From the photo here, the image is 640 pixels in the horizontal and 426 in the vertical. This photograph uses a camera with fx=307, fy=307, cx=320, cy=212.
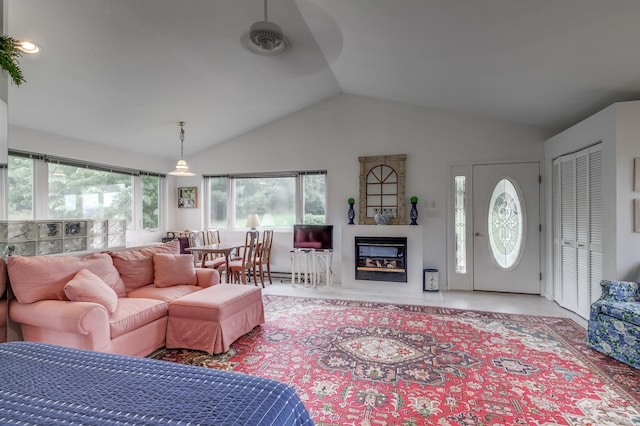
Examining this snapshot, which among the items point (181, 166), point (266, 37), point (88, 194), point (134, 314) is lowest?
point (134, 314)

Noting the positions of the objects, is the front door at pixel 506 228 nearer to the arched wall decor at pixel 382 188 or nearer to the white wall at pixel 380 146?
the white wall at pixel 380 146

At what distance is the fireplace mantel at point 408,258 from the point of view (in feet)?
15.5

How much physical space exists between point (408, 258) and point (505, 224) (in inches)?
61.7

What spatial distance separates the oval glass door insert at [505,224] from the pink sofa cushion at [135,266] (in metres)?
4.71

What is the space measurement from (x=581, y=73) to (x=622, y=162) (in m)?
→ 0.95

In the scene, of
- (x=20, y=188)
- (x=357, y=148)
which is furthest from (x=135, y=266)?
(x=357, y=148)

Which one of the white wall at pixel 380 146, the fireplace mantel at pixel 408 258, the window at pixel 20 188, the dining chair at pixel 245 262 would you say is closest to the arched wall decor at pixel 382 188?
the white wall at pixel 380 146

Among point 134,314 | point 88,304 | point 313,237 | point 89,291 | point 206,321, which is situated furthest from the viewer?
point 313,237

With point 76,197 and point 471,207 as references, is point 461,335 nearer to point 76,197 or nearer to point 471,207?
point 471,207

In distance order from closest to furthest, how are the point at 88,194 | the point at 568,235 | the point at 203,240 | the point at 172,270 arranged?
the point at 172,270 < the point at 568,235 < the point at 88,194 < the point at 203,240

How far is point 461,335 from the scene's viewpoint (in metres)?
3.08

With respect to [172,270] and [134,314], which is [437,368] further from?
[172,270]

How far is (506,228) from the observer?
4707 mm

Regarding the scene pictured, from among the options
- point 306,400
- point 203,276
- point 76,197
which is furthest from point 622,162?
point 76,197
